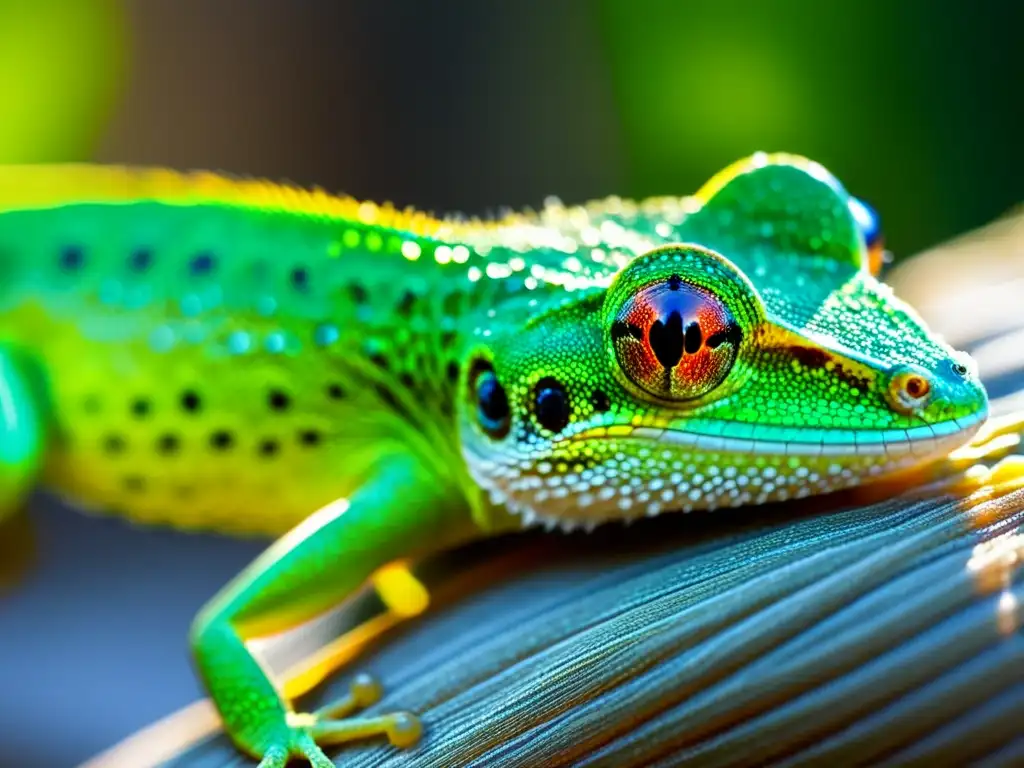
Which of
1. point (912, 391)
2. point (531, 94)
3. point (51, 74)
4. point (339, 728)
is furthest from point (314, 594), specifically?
point (531, 94)

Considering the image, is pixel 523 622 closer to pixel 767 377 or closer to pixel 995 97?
pixel 767 377

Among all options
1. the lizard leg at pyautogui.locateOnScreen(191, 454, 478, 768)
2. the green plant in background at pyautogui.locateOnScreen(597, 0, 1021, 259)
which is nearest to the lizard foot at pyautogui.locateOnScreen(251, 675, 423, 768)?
the lizard leg at pyautogui.locateOnScreen(191, 454, 478, 768)

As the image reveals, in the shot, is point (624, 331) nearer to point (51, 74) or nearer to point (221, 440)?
point (221, 440)

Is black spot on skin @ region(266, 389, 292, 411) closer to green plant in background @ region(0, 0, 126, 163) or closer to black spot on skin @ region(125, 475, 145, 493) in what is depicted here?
black spot on skin @ region(125, 475, 145, 493)

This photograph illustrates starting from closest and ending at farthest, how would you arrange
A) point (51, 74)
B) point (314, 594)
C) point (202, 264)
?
1. point (314, 594)
2. point (202, 264)
3. point (51, 74)

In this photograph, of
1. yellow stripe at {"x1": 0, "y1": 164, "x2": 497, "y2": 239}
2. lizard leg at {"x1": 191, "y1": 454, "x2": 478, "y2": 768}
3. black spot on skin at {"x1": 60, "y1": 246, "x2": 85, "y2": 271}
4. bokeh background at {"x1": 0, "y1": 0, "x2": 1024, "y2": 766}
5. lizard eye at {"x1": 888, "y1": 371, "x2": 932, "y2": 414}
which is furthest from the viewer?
bokeh background at {"x1": 0, "y1": 0, "x2": 1024, "y2": 766}

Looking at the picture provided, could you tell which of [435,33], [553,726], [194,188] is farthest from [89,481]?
[435,33]
